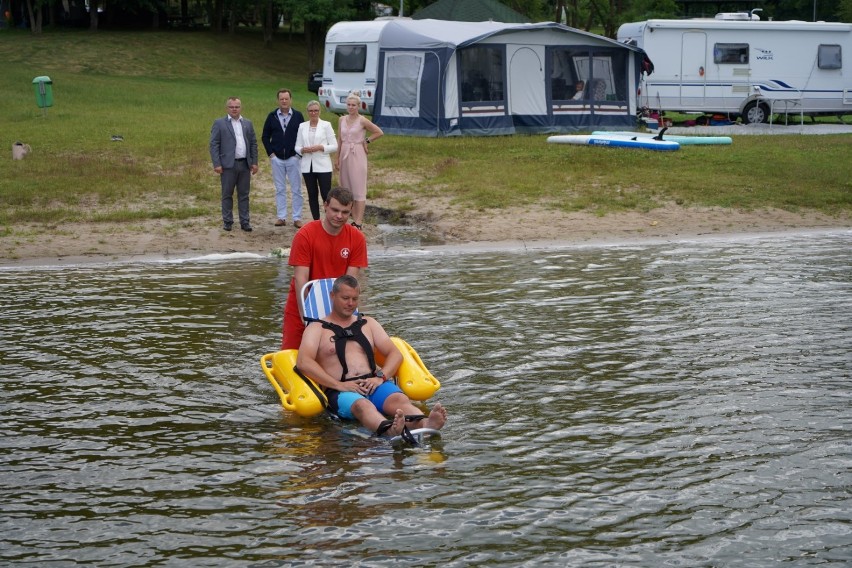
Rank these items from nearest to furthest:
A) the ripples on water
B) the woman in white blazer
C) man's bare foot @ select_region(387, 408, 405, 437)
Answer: the ripples on water → man's bare foot @ select_region(387, 408, 405, 437) → the woman in white blazer

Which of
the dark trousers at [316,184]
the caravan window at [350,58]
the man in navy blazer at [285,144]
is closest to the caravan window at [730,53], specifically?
the caravan window at [350,58]

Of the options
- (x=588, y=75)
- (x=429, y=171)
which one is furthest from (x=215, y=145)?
(x=588, y=75)

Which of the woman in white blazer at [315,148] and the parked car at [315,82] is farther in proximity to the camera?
the parked car at [315,82]

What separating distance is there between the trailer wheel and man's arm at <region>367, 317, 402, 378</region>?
26.3 meters

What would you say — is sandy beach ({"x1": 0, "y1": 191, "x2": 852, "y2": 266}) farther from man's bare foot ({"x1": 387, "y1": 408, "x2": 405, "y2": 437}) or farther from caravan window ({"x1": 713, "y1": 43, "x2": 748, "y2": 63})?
caravan window ({"x1": 713, "y1": 43, "x2": 748, "y2": 63})

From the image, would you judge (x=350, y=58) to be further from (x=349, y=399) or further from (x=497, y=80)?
(x=349, y=399)

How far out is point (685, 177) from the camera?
20141mm

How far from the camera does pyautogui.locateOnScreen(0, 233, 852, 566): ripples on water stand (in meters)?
6.14

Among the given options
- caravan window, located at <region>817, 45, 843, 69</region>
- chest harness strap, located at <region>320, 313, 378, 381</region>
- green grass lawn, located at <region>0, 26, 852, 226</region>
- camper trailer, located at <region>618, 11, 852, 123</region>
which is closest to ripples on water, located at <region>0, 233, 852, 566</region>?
chest harness strap, located at <region>320, 313, 378, 381</region>

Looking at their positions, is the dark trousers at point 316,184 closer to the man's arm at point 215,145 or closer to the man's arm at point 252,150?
the man's arm at point 252,150

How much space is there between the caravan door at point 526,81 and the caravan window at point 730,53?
21.9 ft

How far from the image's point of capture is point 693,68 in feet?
105

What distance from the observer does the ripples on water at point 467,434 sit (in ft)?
20.1

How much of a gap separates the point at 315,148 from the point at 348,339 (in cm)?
787
